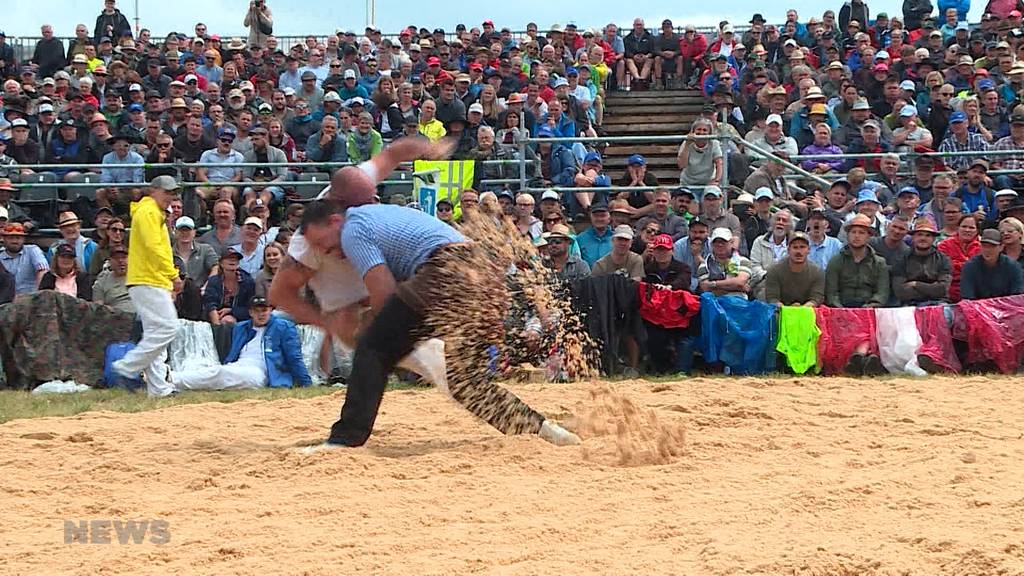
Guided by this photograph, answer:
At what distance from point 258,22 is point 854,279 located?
14074 mm

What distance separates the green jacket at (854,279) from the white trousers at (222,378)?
5604 mm

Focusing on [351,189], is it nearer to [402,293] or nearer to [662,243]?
[402,293]

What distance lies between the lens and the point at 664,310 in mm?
12086

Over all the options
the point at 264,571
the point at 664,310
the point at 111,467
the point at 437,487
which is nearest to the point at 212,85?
the point at 664,310

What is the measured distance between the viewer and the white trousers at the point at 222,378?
38.4 ft

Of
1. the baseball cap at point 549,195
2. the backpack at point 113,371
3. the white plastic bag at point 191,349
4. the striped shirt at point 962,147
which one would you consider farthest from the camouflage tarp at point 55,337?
the striped shirt at point 962,147

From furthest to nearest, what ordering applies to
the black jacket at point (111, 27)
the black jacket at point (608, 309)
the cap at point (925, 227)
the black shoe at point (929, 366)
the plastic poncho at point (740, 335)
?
1. the black jacket at point (111, 27)
2. the cap at point (925, 227)
3. the black jacket at point (608, 309)
4. the plastic poncho at point (740, 335)
5. the black shoe at point (929, 366)

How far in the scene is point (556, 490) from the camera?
625cm

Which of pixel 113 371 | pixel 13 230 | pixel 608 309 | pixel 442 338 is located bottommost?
pixel 113 371

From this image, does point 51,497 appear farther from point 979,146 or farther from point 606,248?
point 979,146

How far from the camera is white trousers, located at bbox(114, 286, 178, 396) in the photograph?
452 inches

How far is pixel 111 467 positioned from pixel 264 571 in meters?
2.59

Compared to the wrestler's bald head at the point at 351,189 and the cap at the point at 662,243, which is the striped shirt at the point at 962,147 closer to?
the cap at the point at 662,243

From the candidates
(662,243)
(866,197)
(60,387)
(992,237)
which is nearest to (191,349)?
(60,387)
